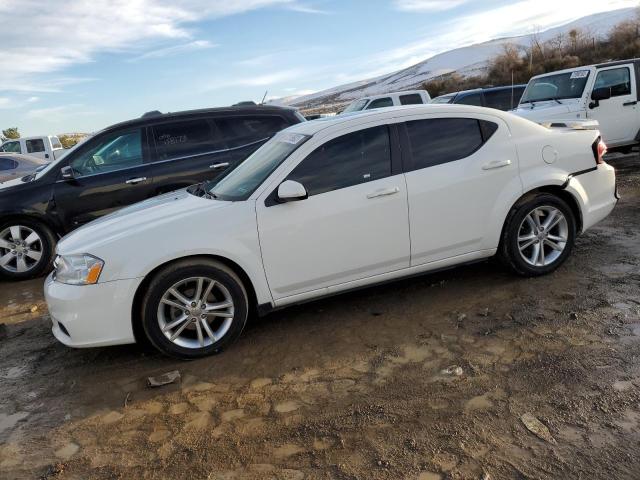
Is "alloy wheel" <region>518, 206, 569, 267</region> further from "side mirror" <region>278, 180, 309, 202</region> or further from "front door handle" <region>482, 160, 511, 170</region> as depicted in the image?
"side mirror" <region>278, 180, 309, 202</region>

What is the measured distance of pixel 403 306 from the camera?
4.59 metres

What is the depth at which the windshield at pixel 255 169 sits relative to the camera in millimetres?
4215

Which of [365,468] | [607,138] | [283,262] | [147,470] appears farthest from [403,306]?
[607,138]

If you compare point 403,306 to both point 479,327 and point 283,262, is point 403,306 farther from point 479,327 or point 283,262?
point 283,262

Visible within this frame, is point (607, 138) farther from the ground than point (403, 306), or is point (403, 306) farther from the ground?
point (607, 138)

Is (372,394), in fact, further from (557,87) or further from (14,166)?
(14,166)

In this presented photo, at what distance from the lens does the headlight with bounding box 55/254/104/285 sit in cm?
376

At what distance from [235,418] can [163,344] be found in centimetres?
101

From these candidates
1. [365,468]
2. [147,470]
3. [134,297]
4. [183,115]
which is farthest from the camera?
[183,115]

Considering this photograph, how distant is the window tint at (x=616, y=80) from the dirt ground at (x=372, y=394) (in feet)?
22.1

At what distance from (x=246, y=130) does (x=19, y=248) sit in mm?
3268

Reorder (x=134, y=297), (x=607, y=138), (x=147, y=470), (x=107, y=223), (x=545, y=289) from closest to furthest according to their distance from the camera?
(x=147, y=470) < (x=134, y=297) < (x=107, y=223) < (x=545, y=289) < (x=607, y=138)

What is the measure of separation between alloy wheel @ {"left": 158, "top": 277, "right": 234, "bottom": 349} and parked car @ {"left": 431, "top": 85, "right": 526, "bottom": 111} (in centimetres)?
1140

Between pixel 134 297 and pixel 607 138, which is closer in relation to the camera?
pixel 134 297
